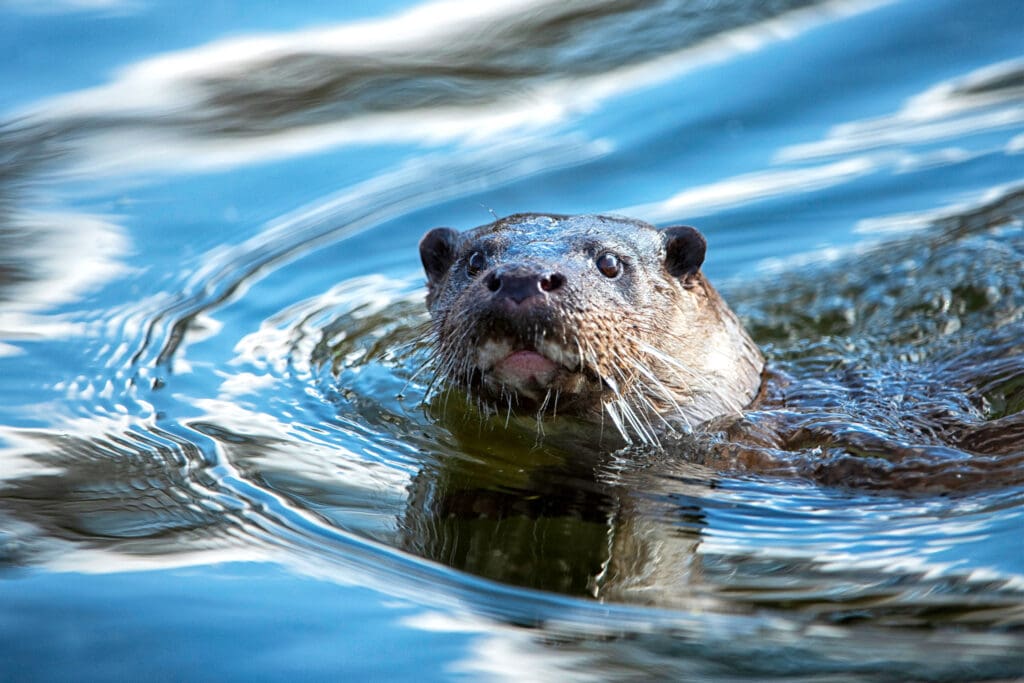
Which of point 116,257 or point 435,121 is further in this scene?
point 435,121

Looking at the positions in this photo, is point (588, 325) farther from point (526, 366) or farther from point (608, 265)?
point (608, 265)

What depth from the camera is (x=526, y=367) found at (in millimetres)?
4305

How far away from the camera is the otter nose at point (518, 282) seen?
4.18 meters

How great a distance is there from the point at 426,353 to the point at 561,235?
1.35 m

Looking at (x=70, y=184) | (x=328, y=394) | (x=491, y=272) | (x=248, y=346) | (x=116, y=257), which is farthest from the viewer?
(x=70, y=184)

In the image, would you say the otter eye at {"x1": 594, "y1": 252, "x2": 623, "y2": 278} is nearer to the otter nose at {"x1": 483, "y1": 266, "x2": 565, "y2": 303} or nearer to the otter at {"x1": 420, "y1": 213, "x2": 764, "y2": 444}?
the otter at {"x1": 420, "y1": 213, "x2": 764, "y2": 444}

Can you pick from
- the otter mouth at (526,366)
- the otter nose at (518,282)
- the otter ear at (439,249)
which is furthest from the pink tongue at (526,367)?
the otter ear at (439,249)

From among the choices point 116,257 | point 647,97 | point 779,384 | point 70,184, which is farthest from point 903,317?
point 70,184

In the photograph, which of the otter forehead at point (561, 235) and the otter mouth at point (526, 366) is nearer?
the otter mouth at point (526, 366)

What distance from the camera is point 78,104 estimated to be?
814 cm

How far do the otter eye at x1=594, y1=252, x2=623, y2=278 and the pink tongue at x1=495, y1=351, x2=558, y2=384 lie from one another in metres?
0.57

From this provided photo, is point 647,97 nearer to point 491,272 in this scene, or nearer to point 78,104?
point 78,104

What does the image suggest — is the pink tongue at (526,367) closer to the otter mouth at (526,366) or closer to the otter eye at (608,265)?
the otter mouth at (526,366)

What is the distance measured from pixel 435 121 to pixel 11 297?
3.02 meters
